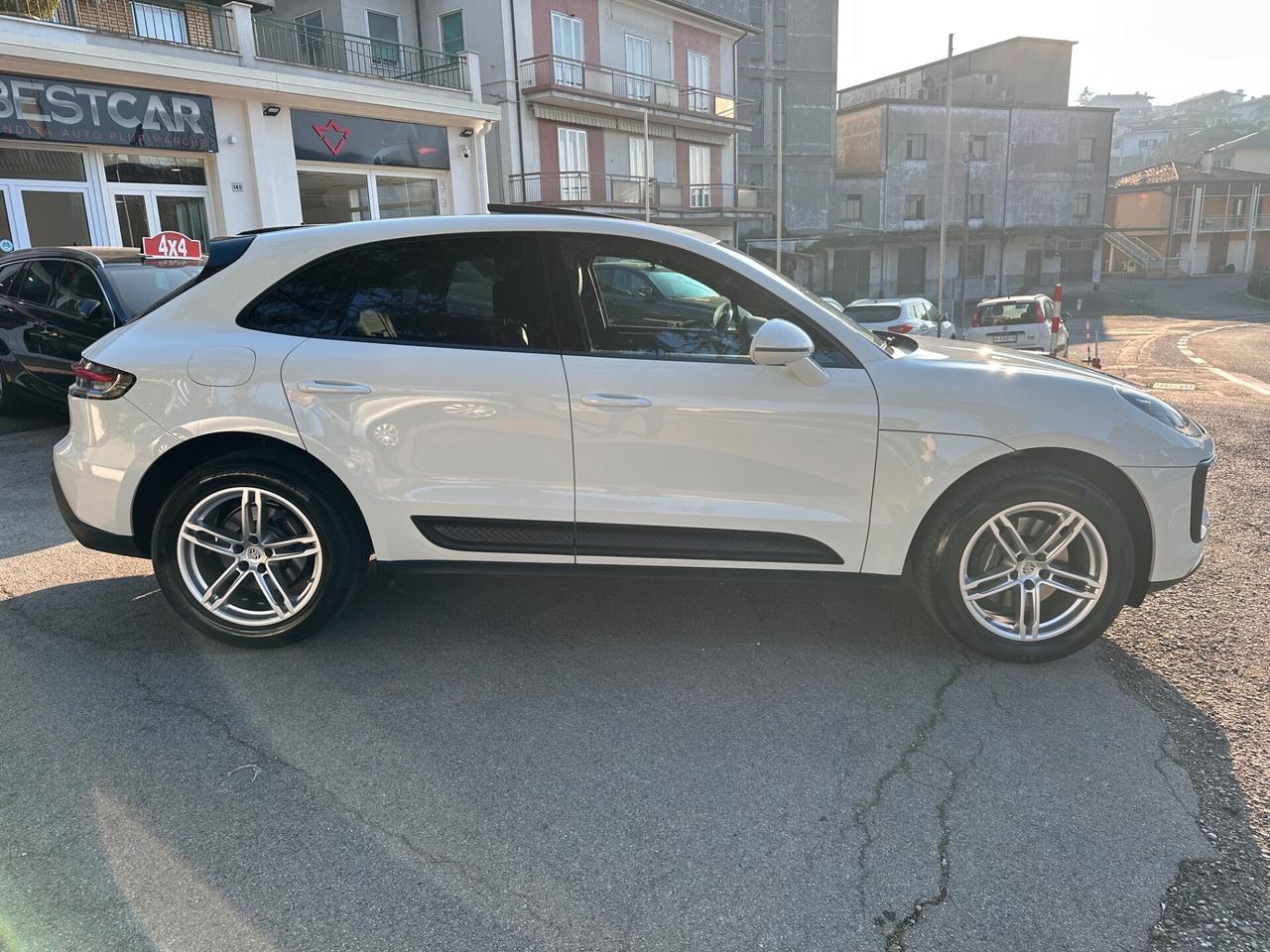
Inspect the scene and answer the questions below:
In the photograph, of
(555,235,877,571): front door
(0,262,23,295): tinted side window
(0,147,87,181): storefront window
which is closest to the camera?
(555,235,877,571): front door

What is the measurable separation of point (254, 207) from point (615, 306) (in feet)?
51.0

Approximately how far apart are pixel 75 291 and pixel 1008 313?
1723cm

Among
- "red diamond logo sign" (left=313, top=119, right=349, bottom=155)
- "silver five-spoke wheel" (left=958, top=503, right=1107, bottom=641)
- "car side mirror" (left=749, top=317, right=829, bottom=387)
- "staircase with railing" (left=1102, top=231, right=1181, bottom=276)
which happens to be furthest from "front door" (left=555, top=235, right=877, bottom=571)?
"staircase with railing" (left=1102, top=231, right=1181, bottom=276)

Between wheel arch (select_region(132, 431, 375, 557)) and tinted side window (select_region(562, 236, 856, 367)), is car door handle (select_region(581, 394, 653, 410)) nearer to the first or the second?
tinted side window (select_region(562, 236, 856, 367))

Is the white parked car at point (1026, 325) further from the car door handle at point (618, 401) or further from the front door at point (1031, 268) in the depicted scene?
the front door at point (1031, 268)

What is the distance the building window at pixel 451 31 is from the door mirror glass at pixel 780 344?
2501 centimetres

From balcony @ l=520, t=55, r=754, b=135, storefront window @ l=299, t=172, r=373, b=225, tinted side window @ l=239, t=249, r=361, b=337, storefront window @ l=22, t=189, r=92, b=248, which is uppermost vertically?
balcony @ l=520, t=55, r=754, b=135

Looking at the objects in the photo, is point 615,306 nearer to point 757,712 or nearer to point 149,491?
point 757,712

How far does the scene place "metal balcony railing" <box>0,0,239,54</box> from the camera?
1355cm

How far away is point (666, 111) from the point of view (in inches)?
1169

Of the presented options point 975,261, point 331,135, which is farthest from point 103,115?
point 975,261

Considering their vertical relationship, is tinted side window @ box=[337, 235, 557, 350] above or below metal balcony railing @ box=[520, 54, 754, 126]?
below

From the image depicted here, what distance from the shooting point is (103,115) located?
14.4m

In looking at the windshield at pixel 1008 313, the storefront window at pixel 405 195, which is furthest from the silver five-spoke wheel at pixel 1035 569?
the storefront window at pixel 405 195
